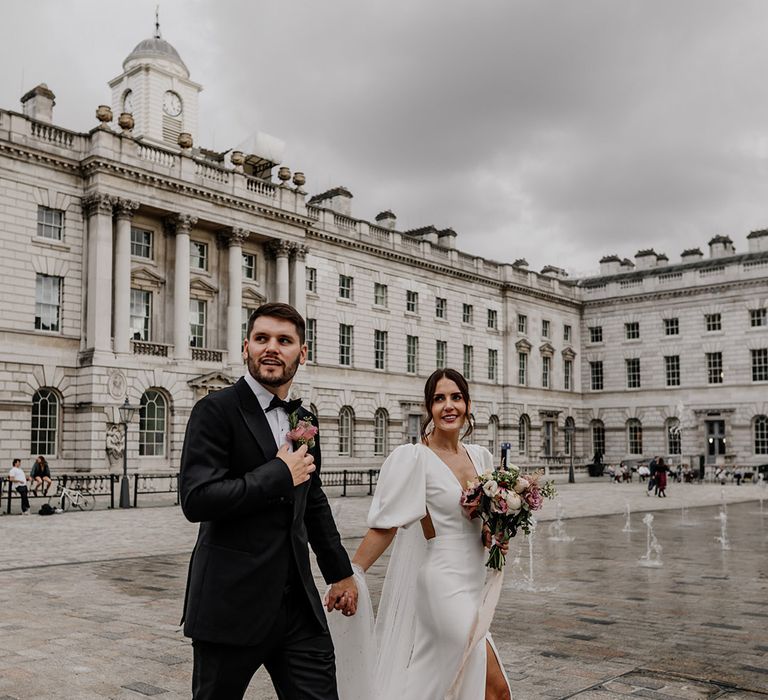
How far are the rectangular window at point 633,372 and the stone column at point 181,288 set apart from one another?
33.6 metres

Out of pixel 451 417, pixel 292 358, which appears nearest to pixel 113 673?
pixel 451 417

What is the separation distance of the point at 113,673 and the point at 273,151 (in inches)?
1673

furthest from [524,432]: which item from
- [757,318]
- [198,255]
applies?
[198,255]

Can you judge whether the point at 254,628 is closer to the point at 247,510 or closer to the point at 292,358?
the point at 247,510

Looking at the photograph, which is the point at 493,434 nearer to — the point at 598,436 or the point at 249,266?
the point at 598,436

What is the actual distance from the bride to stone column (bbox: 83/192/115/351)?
29477 millimetres

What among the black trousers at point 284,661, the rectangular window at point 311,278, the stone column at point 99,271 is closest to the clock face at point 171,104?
the rectangular window at point 311,278

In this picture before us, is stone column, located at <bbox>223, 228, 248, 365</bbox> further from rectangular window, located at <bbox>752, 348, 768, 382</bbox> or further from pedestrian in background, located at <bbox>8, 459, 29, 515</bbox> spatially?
rectangular window, located at <bbox>752, 348, 768, 382</bbox>

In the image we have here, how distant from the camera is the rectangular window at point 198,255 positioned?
37438 millimetres

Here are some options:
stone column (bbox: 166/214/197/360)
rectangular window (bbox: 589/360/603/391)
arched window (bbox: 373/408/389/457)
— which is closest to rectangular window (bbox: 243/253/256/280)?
stone column (bbox: 166/214/197/360)

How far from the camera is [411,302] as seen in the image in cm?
4784

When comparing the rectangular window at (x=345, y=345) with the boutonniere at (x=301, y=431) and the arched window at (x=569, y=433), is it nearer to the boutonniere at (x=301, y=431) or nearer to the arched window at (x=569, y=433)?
the arched window at (x=569, y=433)

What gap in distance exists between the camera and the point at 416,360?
156ft

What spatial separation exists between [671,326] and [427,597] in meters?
55.0
